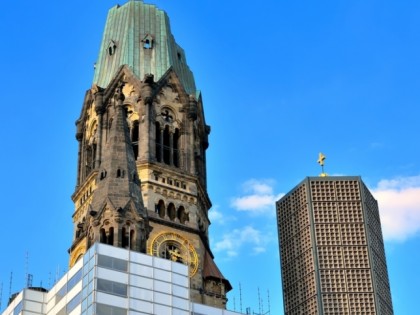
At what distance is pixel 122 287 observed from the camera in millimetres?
81500

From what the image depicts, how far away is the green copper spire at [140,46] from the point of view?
11788 centimetres

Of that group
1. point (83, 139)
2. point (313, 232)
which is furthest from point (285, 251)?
point (83, 139)

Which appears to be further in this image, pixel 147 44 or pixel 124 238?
pixel 147 44

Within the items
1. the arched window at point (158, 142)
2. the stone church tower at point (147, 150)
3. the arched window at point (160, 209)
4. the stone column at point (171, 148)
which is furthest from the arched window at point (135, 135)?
the arched window at point (160, 209)

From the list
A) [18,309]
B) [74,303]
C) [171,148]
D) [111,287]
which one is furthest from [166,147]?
[111,287]

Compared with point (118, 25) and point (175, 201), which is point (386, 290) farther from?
point (118, 25)

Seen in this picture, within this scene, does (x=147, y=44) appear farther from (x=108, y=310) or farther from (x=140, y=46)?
(x=108, y=310)

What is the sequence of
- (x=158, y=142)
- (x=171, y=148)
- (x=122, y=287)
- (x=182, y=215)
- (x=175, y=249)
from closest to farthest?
1. (x=122, y=287)
2. (x=175, y=249)
3. (x=182, y=215)
4. (x=158, y=142)
5. (x=171, y=148)

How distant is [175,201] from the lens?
354ft

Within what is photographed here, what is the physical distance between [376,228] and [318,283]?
10022mm

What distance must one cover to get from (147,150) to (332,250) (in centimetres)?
2043

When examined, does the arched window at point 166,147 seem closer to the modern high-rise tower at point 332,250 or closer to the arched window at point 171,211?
the arched window at point 171,211

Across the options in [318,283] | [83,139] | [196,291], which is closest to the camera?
[196,291]

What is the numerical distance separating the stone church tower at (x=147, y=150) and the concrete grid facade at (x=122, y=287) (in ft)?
20.4
